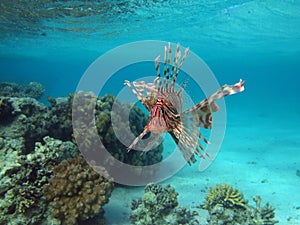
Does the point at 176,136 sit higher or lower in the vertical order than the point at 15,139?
lower

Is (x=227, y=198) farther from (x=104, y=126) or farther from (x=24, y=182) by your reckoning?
(x=24, y=182)

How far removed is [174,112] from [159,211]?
280 centimetres

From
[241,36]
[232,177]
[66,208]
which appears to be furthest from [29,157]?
[241,36]

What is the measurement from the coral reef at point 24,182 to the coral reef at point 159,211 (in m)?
1.76

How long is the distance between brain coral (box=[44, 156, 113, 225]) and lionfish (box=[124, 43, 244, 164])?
6.68 ft

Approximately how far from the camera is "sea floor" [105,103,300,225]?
20.1 feet

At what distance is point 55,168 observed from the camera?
4.60 metres

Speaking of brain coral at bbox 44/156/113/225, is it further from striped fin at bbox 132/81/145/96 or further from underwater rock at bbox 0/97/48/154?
striped fin at bbox 132/81/145/96

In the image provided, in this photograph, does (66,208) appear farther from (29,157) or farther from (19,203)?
(29,157)

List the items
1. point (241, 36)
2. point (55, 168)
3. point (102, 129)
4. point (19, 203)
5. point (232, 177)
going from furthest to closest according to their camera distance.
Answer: point (241, 36) → point (232, 177) → point (102, 129) → point (55, 168) → point (19, 203)

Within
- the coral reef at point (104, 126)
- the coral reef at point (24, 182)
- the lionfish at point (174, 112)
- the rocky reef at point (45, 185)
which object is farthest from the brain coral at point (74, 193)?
the lionfish at point (174, 112)

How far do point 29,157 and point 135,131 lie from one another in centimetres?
329

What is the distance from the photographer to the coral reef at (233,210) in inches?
209

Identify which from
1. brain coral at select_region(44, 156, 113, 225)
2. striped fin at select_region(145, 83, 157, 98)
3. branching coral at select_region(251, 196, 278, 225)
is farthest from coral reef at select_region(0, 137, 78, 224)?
branching coral at select_region(251, 196, 278, 225)
